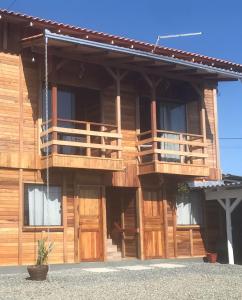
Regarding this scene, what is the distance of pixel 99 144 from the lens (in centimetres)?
1675

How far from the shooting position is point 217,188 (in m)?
19.0

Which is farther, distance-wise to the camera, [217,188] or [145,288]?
[217,188]

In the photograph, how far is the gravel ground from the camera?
35.1 ft

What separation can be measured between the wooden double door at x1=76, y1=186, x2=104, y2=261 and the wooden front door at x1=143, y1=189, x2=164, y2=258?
175cm

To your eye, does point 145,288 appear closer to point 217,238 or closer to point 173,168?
point 173,168

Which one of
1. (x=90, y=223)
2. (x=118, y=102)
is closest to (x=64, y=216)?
(x=90, y=223)

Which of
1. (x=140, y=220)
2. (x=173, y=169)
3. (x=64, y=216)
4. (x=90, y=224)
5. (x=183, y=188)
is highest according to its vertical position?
(x=173, y=169)

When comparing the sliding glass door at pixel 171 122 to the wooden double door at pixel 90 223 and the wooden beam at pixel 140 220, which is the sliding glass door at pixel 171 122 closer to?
the wooden beam at pixel 140 220

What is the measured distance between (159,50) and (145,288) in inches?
374

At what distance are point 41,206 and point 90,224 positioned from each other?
1.84m

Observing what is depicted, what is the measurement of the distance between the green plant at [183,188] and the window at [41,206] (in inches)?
182

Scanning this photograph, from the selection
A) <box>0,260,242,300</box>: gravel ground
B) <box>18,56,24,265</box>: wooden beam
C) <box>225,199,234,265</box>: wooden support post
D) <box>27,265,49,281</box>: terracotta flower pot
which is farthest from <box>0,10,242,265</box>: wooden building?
<box>27,265,49,281</box>: terracotta flower pot

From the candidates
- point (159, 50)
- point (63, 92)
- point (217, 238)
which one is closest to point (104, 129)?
point (63, 92)

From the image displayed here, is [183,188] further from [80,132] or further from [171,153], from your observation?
[80,132]
